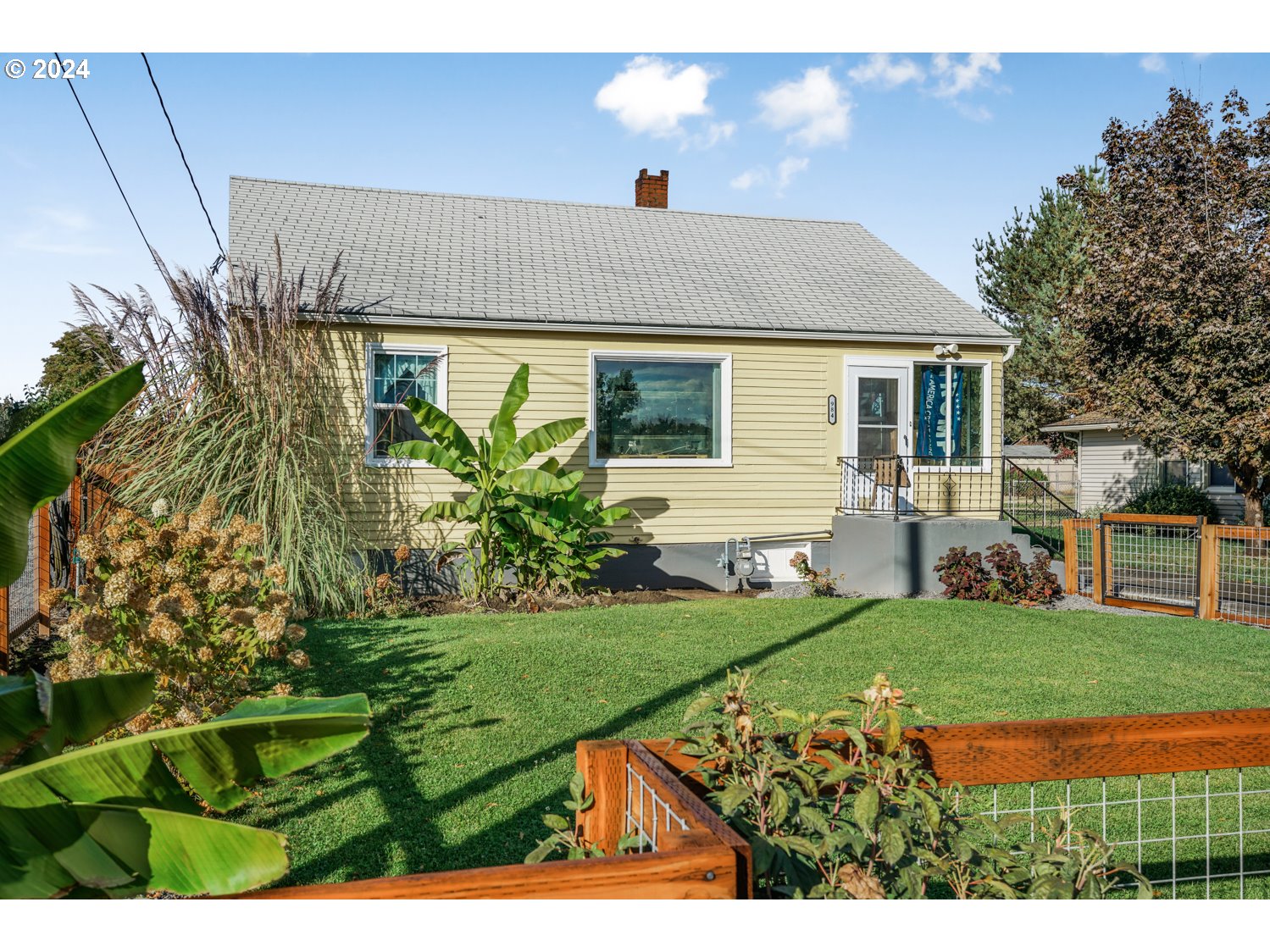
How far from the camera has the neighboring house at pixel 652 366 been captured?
12.8 m

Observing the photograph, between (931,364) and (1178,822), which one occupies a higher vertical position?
(931,364)

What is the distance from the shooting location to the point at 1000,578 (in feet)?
40.3

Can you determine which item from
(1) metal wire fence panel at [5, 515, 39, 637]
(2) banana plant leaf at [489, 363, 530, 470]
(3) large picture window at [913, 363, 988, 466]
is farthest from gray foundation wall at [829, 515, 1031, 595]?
(1) metal wire fence panel at [5, 515, 39, 637]

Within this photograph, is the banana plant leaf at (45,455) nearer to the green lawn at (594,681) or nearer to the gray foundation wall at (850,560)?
the green lawn at (594,681)

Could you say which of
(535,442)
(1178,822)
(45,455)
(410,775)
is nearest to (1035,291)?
(535,442)

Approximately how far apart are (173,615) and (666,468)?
9.49 meters

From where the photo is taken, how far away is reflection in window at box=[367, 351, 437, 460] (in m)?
12.6

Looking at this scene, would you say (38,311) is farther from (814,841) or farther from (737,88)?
(814,841)

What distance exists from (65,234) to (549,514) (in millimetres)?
7276

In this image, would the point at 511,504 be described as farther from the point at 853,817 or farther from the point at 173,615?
the point at 853,817

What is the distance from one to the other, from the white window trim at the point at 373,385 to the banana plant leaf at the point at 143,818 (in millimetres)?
10546

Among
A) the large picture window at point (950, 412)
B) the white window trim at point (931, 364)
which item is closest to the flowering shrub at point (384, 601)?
the white window trim at point (931, 364)
